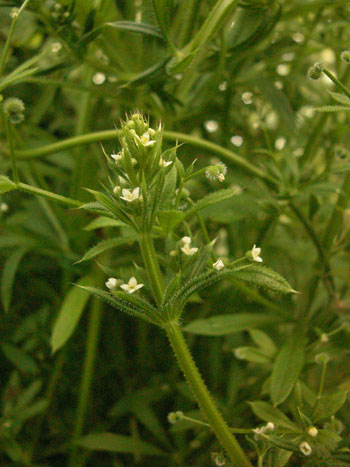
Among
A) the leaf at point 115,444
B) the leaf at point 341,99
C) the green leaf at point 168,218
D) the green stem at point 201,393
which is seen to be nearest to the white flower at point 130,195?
the green leaf at point 168,218

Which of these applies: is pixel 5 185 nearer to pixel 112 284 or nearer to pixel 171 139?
pixel 112 284

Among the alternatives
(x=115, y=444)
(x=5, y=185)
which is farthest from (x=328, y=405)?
(x=5, y=185)

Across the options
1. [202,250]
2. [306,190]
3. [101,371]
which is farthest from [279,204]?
[101,371]

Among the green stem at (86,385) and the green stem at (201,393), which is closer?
the green stem at (201,393)

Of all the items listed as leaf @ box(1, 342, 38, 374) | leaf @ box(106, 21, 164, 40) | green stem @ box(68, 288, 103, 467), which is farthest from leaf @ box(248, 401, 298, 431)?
leaf @ box(106, 21, 164, 40)

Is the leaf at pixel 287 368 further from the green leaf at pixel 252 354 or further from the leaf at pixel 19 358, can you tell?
the leaf at pixel 19 358

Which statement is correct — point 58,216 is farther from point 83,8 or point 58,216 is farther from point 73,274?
point 83,8

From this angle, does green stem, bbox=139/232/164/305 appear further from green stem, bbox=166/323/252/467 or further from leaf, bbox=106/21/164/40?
leaf, bbox=106/21/164/40
